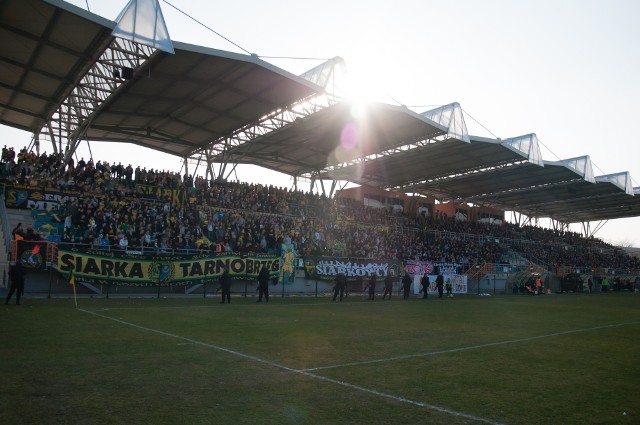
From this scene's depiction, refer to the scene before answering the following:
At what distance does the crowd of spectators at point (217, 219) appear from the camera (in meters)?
25.1

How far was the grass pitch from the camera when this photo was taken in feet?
18.8

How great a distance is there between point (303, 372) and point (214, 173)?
4040 cm

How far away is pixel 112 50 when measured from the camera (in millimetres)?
25562

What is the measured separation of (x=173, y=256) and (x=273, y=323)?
498 inches

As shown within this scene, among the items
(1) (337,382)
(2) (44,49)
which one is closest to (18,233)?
(2) (44,49)

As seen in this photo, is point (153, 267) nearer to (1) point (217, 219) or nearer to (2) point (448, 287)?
(1) point (217, 219)

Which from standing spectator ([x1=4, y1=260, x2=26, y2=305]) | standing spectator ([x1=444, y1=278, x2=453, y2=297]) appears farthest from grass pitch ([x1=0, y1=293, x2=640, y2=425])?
standing spectator ([x1=444, y1=278, x2=453, y2=297])

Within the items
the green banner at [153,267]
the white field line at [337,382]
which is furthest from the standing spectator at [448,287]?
the white field line at [337,382]

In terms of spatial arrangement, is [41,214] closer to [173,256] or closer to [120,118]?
[173,256]

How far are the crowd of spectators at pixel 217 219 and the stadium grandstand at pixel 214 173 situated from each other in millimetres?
117

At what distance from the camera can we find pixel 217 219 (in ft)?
101

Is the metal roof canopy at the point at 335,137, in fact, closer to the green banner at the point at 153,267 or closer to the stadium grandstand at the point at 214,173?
the stadium grandstand at the point at 214,173

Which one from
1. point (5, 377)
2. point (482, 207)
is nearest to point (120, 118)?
point (5, 377)

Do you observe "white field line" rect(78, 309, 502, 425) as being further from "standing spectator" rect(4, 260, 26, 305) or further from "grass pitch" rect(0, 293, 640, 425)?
"standing spectator" rect(4, 260, 26, 305)
